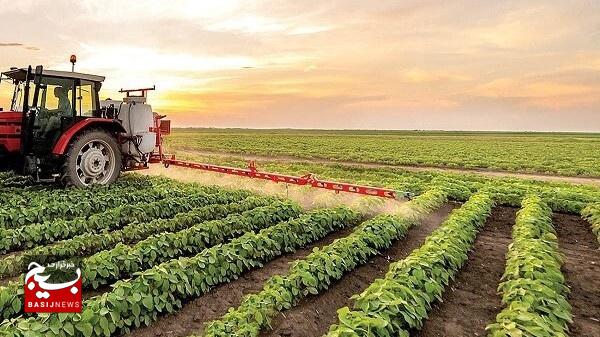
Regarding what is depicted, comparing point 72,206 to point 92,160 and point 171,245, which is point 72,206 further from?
point 171,245

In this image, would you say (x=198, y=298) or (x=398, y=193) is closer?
(x=198, y=298)

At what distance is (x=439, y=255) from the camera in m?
6.61

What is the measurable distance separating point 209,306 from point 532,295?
3928 millimetres

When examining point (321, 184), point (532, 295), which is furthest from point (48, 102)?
point (532, 295)

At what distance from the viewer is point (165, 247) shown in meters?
7.10

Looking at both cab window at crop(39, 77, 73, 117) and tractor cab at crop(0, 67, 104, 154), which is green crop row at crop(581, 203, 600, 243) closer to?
tractor cab at crop(0, 67, 104, 154)

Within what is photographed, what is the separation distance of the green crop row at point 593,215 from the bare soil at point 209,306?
24.1 ft

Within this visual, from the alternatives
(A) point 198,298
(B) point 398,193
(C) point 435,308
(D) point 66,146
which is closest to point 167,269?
(A) point 198,298

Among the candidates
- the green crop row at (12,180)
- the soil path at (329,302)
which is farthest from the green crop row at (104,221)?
the soil path at (329,302)

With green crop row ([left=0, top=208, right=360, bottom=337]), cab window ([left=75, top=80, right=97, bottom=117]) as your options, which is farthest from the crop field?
cab window ([left=75, top=80, right=97, bottom=117])

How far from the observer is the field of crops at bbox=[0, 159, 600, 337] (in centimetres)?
488

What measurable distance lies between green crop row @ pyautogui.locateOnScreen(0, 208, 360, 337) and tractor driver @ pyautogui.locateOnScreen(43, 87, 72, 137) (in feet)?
22.7

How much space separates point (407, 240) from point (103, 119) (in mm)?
8481

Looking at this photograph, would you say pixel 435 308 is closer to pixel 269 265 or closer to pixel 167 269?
pixel 269 265
